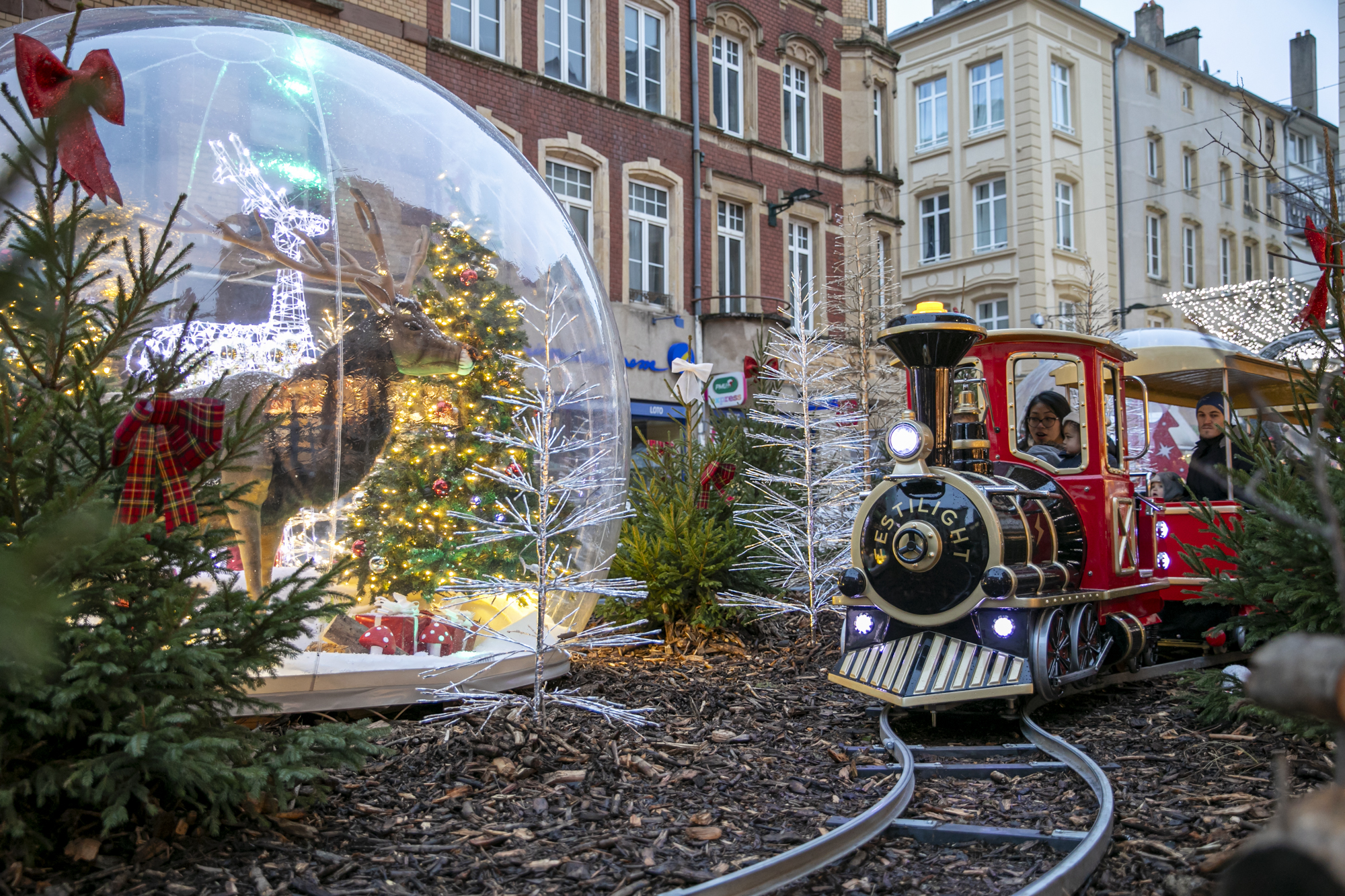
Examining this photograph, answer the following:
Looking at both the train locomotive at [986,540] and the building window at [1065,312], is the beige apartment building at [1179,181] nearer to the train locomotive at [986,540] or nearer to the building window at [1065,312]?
the building window at [1065,312]

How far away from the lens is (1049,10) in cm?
3014

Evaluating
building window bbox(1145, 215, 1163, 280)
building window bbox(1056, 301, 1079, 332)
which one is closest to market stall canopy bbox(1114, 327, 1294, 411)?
building window bbox(1056, 301, 1079, 332)

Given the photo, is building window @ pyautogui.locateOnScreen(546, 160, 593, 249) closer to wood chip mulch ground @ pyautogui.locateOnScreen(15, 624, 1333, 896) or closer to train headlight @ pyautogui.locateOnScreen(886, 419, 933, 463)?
train headlight @ pyautogui.locateOnScreen(886, 419, 933, 463)

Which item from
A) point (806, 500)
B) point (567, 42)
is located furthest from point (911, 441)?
point (567, 42)

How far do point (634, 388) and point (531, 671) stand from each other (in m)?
11.2

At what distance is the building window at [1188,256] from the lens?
113 feet

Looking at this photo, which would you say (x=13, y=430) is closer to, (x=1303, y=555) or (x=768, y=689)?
(x=768, y=689)

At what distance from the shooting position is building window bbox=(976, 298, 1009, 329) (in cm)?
2967

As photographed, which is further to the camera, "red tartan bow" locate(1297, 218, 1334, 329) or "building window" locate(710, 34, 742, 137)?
"building window" locate(710, 34, 742, 137)

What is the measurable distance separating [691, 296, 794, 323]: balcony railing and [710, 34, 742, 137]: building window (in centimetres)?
342

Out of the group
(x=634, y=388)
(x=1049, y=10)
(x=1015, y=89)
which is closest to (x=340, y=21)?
(x=634, y=388)

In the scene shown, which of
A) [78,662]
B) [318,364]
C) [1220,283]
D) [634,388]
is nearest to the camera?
[78,662]

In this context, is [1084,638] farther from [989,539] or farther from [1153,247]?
[1153,247]

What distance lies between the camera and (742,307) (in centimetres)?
1889
